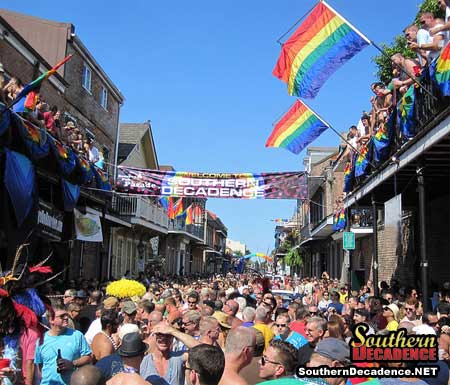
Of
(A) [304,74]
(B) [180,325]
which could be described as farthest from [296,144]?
(B) [180,325]

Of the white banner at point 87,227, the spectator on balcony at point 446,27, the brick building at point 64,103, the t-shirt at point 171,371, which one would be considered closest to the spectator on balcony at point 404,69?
the spectator on balcony at point 446,27

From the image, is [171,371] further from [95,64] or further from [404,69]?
[95,64]

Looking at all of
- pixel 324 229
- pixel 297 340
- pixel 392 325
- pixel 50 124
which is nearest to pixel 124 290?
pixel 50 124

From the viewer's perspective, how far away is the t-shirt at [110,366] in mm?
4484

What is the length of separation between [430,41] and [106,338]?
6931mm

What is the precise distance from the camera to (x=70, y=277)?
19.2 metres

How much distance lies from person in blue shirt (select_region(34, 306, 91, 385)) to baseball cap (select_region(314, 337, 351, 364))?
2.36 meters

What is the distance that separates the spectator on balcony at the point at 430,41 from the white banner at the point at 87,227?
436 inches

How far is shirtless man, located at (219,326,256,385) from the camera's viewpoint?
13.2 feet

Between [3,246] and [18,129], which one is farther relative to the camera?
[3,246]

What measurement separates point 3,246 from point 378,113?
950cm

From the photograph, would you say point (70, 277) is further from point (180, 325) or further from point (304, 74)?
point (180, 325)

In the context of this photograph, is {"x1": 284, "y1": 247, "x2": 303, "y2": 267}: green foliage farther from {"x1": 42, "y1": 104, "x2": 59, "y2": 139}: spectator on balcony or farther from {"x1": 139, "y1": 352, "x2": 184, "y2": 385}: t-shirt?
{"x1": 139, "y1": 352, "x2": 184, "y2": 385}: t-shirt

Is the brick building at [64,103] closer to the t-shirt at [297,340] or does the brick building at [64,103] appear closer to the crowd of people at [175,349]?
the crowd of people at [175,349]
